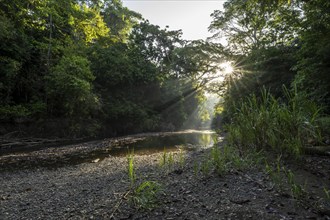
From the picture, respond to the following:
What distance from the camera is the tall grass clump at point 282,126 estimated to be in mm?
4574

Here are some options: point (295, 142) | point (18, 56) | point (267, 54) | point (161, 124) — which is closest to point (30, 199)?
point (295, 142)

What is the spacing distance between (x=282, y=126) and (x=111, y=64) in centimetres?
2395

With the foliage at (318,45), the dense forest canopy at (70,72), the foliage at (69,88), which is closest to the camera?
the foliage at (318,45)

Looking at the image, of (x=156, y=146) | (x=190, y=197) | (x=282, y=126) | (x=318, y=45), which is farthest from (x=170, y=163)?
(x=156, y=146)

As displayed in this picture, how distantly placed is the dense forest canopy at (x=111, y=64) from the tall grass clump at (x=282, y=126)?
2.76 m

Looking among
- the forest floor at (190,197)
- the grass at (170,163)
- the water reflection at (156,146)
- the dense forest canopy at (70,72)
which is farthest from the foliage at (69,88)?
the grass at (170,163)

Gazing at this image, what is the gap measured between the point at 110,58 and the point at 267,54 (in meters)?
19.0

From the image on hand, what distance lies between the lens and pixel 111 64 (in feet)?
85.7

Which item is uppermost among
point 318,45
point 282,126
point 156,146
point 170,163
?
point 318,45

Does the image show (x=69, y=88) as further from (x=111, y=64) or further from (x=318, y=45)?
(x=318, y=45)

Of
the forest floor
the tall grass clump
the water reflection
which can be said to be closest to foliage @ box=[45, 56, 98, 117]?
the water reflection

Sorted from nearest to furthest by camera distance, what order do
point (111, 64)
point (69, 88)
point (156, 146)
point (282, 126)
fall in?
1. point (282, 126)
2. point (156, 146)
3. point (69, 88)
4. point (111, 64)

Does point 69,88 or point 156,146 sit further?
point 69,88

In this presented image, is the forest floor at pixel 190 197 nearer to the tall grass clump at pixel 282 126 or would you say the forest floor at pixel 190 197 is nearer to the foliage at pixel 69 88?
the tall grass clump at pixel 282 126
